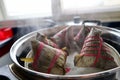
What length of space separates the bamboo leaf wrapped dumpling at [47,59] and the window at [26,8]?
57 cm

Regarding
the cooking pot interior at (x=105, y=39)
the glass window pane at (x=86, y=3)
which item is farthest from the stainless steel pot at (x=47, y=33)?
the glass window pane at (x=86, y=3)

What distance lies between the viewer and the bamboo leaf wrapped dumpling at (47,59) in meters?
0.52

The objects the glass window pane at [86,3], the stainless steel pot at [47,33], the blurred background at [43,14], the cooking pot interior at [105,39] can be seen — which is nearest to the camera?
the stainless steel pot at [47,33]

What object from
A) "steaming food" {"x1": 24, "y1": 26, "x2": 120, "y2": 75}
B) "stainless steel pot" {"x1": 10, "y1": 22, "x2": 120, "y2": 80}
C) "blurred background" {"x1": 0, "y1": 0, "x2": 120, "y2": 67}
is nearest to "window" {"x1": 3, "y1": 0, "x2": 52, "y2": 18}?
"blurred background" {"x1": 0, "y1": 0, "x2": 120, "y2": 67}

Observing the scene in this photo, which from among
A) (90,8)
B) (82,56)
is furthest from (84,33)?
(90,8)

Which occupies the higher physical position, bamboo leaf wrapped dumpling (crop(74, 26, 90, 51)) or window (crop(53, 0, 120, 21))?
window (crop(53, 0, 120, 21))

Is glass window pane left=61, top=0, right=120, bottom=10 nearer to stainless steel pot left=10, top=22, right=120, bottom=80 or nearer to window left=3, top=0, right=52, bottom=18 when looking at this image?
window left=3, top=0, right=52, bottom=18

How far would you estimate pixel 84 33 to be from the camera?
67 centimetres

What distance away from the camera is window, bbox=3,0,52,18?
1103 millimetres

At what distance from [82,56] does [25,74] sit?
0.55 ft

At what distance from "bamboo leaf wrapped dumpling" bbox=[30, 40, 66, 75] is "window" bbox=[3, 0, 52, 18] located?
1.89 feet

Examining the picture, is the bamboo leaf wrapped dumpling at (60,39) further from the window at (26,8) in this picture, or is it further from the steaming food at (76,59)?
the window at (26,8)

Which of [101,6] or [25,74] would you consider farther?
[101,6]

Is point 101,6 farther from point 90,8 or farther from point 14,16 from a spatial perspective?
point 14,16
